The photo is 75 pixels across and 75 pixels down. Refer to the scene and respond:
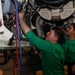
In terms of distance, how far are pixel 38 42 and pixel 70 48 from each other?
71 centimetres

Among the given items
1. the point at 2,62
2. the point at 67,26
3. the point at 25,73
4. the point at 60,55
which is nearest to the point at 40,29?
the point at 67,26

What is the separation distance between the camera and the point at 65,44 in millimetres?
2479

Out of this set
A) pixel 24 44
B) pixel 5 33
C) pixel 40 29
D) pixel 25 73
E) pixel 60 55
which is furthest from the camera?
pixel 25 73

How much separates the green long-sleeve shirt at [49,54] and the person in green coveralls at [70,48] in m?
0.47

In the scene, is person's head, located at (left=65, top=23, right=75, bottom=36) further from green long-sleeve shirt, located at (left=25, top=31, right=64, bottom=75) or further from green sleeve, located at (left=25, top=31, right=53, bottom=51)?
green sleeve, located at (left=25, top=31, right=53, bottom=51)

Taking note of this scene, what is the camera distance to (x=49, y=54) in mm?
1917

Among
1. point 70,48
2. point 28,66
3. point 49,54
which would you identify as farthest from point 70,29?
point 28,66

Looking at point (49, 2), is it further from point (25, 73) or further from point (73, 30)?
point (25, 73)

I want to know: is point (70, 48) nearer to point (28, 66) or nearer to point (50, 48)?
point (50, 48)

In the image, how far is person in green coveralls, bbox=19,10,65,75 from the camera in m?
1.86

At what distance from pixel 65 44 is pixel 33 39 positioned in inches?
28.0

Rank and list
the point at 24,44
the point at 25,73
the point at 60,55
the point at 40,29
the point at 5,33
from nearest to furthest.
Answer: the point at 60,55 → the point at 5,33 → the point at 24,44 → the point at 40,29 → the point at 25,73

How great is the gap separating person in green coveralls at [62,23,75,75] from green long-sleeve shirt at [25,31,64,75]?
0.47 metres

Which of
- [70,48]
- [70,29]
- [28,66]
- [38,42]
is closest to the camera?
[38,42]
